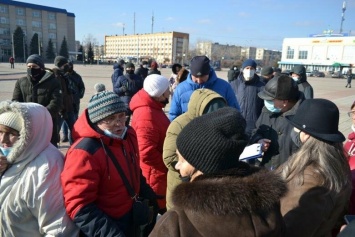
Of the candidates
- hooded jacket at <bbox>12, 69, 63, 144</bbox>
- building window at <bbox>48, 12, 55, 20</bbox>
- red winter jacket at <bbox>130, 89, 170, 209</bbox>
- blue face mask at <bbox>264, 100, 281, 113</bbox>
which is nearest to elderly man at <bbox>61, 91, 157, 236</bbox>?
red winter jacket at <bbox>130, 89, 170, 209</bbox>

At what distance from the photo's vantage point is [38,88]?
4.26m

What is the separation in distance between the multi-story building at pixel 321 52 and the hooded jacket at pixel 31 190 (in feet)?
227

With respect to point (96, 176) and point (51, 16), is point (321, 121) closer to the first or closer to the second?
point (96, 176)

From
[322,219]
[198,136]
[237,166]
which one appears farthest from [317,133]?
[198,136]

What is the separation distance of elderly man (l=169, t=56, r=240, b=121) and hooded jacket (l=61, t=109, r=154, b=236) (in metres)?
1.73

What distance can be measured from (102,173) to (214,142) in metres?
0.95

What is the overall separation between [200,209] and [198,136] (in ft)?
1.00

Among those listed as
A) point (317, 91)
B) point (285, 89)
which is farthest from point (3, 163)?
point (317, 91)

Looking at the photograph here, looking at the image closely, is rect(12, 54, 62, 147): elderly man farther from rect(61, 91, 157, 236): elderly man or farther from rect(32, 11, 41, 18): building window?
rect(32, 11, 41, 18): building window

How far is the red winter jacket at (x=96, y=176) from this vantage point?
173 centimetres

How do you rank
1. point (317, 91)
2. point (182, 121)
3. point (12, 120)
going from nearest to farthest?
point (12, 120) < point (182, 121) < point (317, 91)

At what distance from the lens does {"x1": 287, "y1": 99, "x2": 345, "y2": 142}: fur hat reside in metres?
1.65

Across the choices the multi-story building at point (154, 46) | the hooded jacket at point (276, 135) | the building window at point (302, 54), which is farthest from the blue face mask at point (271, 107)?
the multi-story building at point (154, 46)

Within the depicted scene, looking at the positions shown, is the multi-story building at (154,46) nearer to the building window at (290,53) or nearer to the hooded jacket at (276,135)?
the building window at (290,53)
